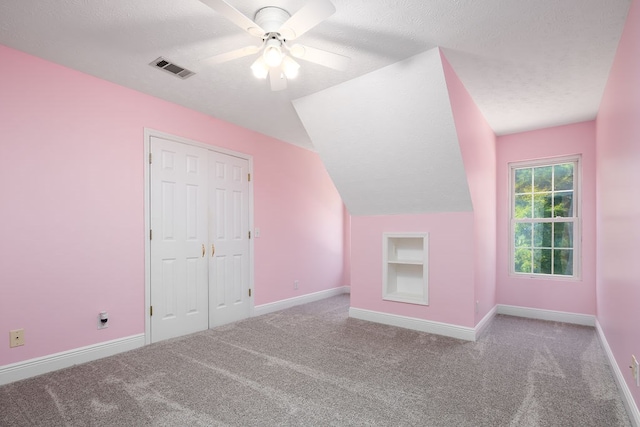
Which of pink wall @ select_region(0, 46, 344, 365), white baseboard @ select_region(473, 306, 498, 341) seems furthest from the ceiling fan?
white baseboard @ select_region(473, 306, 498, 341)

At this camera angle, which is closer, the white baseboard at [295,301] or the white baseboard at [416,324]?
the white baseboard at [416,324]

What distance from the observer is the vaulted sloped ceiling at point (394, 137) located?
8.77 ft

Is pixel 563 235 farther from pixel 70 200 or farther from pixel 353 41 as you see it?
pixel 70 200

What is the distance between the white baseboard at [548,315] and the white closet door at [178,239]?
383cm

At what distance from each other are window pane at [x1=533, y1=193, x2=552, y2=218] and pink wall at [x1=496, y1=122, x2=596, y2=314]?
32 cm

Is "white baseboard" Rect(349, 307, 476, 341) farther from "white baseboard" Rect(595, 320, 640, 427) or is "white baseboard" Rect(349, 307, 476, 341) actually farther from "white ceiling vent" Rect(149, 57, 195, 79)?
"white ceiling vent" Rect(149, 57, 195, 79)

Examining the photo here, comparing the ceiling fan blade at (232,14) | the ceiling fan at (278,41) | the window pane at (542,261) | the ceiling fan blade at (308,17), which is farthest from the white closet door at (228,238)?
the window pane at (542,261)

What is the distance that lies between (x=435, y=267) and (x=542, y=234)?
1799 millimetres

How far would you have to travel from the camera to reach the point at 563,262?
4.07 metres

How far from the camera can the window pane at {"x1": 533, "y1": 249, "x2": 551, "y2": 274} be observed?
13.6 feet

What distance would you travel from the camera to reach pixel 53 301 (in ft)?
8.31

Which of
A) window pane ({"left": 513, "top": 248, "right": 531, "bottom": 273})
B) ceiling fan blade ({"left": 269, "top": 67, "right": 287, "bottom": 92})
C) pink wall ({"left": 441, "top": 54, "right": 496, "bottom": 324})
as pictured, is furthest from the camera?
window pane ({"left": 513, "top": 248, "right": 531, "bottom": 273})

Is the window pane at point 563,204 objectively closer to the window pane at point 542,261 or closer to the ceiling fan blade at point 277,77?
the window pane at point 542,261

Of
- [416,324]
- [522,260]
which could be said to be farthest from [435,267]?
[522,260]
